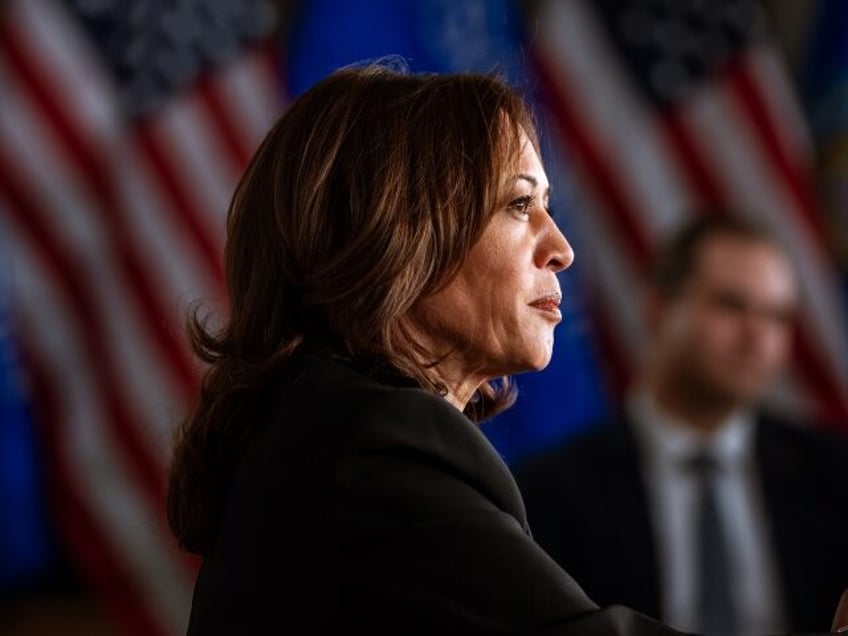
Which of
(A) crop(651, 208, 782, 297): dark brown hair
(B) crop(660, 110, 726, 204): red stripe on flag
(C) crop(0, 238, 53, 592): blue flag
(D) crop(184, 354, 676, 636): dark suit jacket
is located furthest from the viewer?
(B) crop(660, 110, 726, 204): red stripe on flag

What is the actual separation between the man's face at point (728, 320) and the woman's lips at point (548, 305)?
211 cm

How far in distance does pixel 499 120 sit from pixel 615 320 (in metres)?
3.16

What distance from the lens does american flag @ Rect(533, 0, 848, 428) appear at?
14.9 ft

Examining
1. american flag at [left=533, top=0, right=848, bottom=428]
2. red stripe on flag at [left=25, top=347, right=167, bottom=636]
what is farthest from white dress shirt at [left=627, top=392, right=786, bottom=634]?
red stripe on flag at [left=25, top=347, right=167, bottom=636]

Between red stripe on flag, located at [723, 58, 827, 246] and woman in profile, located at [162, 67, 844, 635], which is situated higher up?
woman in profile, located at [162, 67, 844, 635]

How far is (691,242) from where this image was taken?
3.88 m

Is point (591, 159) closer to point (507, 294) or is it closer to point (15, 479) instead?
point (15, 479)

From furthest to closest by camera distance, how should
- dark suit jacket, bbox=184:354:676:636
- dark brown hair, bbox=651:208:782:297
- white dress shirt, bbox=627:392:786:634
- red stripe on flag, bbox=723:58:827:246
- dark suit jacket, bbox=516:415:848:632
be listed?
1. red stripe on flag, bbox=723:58:827:246
2. dark brown hair, bbox=651:208:782:297
3. white dress shirt, bbox=627:392:786:634
4. dark suit jacket, bbox=516:415:848:632
5. dark suit jacket, bbox=184:354:676:636

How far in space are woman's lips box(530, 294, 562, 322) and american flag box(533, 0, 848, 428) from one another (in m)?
3.04

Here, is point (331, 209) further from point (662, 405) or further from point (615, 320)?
point (615, 320)

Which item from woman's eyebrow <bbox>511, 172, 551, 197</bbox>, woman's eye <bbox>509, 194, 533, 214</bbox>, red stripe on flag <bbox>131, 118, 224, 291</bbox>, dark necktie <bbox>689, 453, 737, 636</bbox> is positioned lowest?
dark necktie <bbox>689, 453, 737, 636</bbox>

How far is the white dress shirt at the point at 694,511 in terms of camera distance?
343cm

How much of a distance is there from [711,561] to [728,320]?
0.57 metres

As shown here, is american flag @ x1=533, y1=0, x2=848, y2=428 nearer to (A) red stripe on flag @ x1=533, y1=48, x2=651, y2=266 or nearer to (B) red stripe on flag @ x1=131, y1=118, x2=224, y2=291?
(A) red stripe on flag @ x1=533, y1=48, x2=651, y2=266
